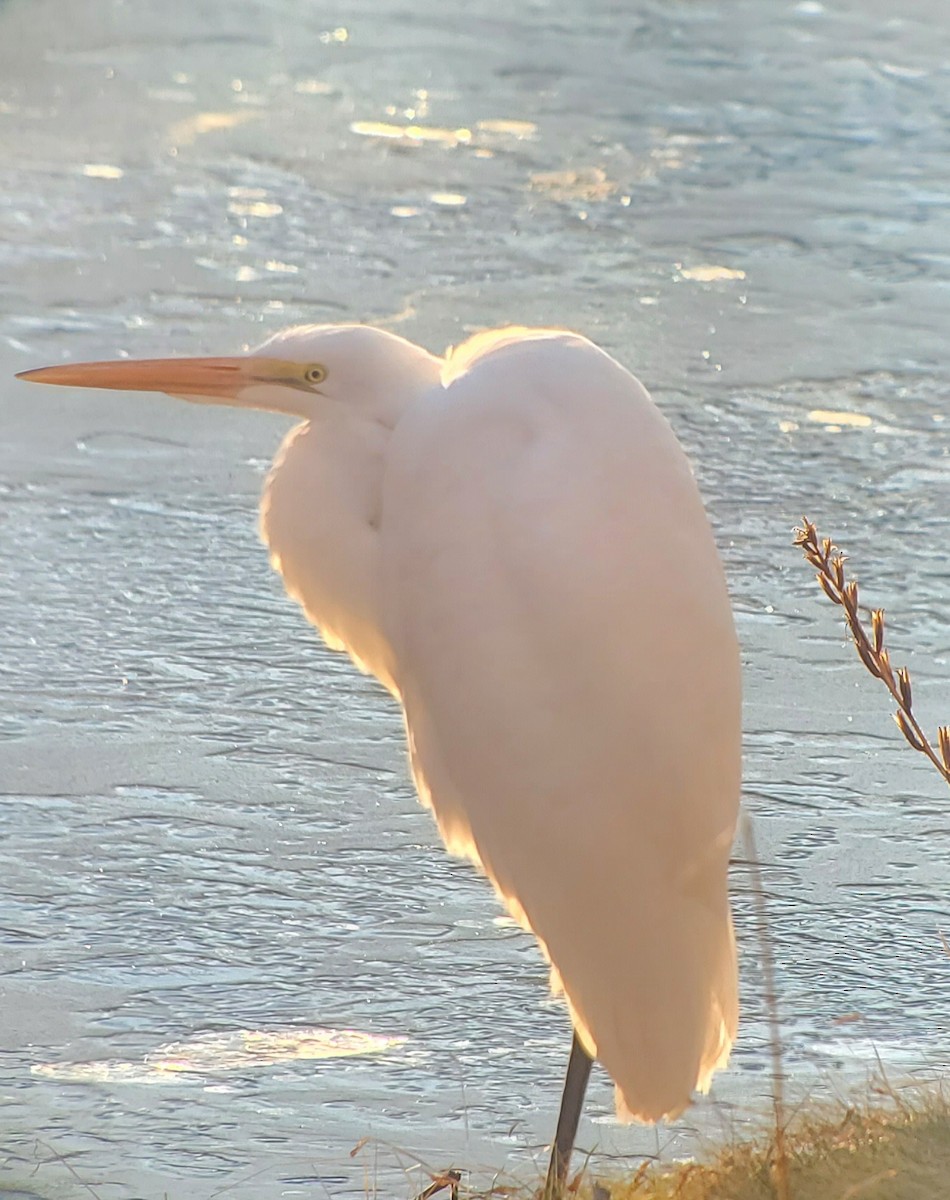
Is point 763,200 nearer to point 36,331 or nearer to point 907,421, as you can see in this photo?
point 907,421

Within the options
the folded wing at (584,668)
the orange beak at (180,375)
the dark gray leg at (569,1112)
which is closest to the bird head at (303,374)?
the orange beak at (180,375)

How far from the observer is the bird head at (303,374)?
249 centimetres

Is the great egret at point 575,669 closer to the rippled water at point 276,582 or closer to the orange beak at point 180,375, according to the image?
the orange beak at point 180,375

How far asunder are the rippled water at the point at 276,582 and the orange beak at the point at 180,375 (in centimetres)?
91

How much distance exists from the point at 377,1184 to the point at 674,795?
2.44ft

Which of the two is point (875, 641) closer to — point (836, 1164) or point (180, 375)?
point (836, 1164)

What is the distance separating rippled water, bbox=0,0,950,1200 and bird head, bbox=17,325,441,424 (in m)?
0.87

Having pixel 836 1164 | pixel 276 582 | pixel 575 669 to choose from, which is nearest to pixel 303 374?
pixel 575 669

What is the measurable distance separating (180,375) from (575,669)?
0.70m

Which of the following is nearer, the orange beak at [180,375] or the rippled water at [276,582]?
the orange beak at [180,375]

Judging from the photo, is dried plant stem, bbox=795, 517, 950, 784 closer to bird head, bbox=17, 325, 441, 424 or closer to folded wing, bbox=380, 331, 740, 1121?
folded wing, bbox=380, 331, 740, 1121

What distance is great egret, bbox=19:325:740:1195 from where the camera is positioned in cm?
216

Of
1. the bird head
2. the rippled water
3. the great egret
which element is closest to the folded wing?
the great egret

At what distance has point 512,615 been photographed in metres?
2.20
